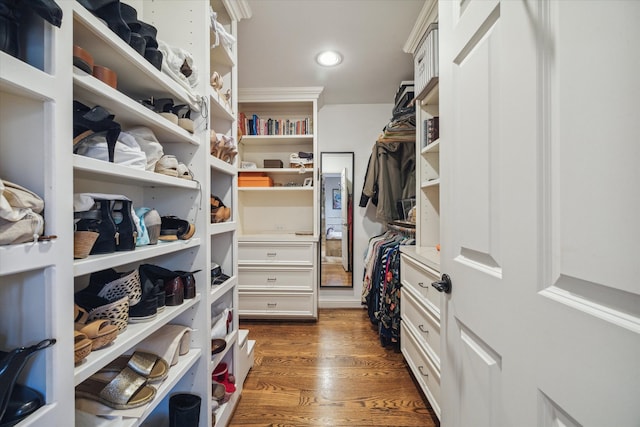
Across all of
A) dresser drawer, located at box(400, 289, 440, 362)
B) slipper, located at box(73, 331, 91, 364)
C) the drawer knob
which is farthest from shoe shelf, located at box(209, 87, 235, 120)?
dresser drawer, located at box(400, 289, 440, 362)

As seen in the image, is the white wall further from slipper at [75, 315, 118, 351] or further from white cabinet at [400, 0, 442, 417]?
slipper at [75, 315, 118, 351]

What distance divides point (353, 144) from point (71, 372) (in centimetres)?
284

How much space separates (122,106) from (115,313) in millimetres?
598

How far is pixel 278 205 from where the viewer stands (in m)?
2.98

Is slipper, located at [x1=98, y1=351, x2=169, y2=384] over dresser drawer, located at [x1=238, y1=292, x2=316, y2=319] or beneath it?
over

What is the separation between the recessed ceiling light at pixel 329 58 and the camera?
207cm

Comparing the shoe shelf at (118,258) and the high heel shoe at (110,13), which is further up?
the high heel shoe at (110,13)

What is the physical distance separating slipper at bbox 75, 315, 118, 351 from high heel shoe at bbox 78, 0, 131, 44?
0.80 m

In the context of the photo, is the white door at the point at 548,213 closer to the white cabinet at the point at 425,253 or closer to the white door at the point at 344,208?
the white cabinet at the point at 425,253

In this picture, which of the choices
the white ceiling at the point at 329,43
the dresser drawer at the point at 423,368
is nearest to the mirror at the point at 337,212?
the white ceiling at the point at 329,43

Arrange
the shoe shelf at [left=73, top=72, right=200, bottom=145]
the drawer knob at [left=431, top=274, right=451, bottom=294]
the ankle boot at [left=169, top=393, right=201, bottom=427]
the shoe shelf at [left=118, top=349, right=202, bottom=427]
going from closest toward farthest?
the shoe shelf at [left=73, top=72, right=200, bottom=145], the shoe shelf at [left=118, top=349, right=202, bottom=427], the drawer knob at [left=431, top=274, right=451, bottom=294], the ankle boot at [left=169, top=393, right=201, bottom=427]

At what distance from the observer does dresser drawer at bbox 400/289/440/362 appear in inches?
51.2

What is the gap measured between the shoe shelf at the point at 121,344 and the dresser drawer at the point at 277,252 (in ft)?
5.06

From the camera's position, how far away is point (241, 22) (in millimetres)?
1743
